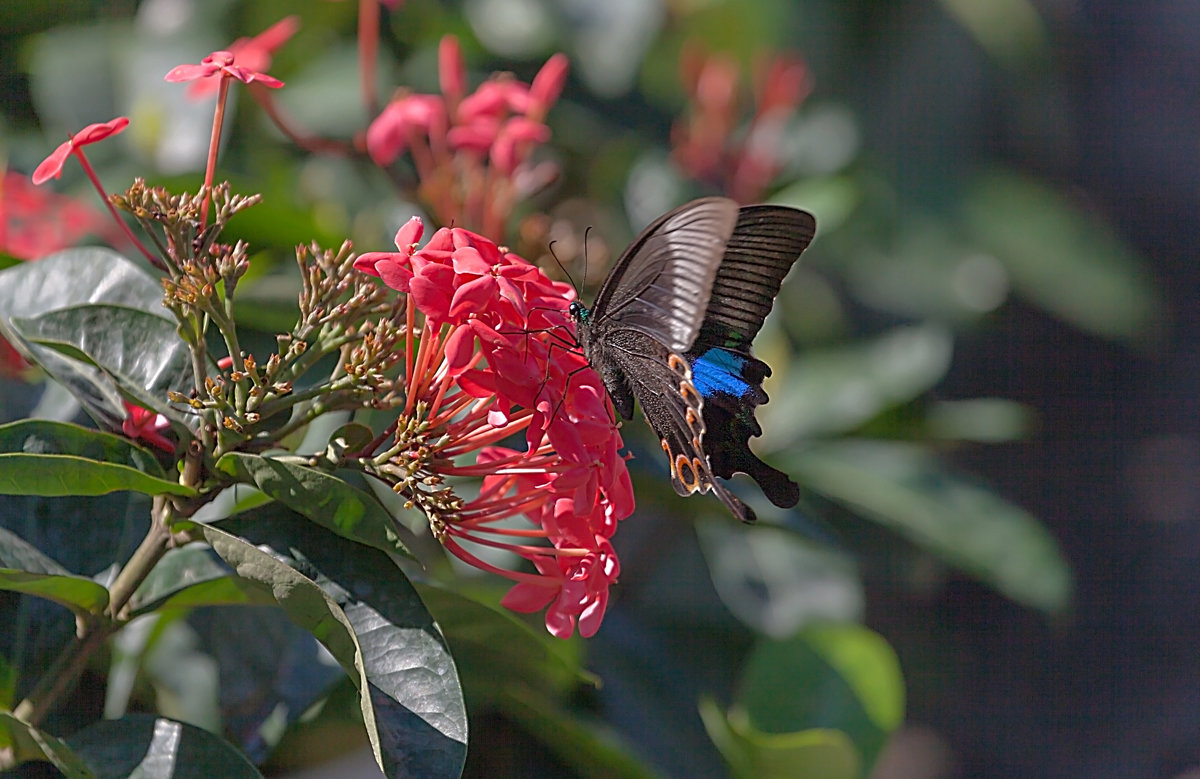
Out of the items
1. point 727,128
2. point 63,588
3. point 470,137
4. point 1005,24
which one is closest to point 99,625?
point 63,588

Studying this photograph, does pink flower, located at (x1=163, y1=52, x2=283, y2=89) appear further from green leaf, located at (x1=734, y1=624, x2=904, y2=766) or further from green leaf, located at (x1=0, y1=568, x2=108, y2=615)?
green leaf, located at (x1=734, y1=624, x2=904, y2=766)

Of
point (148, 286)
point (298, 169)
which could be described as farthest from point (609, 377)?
point (298, 169)

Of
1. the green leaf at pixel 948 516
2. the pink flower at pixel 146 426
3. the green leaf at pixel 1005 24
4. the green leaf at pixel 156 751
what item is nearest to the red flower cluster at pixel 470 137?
the pink flower at pixel 146 426

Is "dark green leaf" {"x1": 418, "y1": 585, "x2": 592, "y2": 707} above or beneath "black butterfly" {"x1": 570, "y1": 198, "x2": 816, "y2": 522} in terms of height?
beneath

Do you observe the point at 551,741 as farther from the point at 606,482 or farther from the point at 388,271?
the point at 388,271

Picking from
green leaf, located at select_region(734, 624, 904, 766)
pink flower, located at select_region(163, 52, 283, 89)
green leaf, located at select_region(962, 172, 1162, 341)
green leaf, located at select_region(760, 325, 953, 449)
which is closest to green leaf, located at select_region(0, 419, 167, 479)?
pink flower, located at select_region(163, 52, 283, 89)

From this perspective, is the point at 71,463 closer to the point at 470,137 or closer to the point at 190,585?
the point at 190,585
